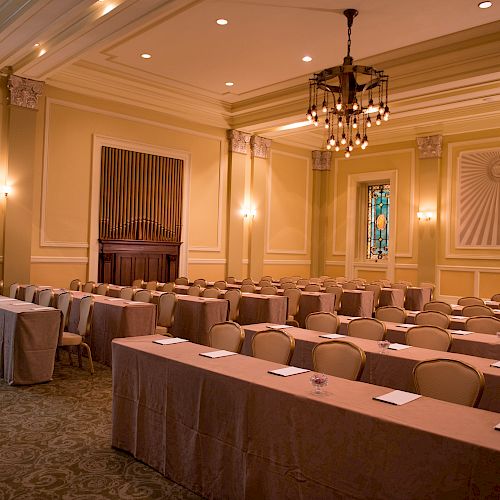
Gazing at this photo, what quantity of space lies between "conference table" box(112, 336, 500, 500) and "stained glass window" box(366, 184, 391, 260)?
40.5ft

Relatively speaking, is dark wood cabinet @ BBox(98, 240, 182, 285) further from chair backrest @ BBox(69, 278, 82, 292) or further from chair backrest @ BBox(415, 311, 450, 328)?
chair backrest @ BBox(415, 311, 450, 328)

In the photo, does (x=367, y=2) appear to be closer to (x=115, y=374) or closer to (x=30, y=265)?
(x=115, y=374)

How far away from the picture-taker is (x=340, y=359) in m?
3.89

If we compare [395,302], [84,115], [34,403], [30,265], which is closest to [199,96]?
[84,115]

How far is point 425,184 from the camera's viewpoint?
45.4ft

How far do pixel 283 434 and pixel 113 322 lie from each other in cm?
427

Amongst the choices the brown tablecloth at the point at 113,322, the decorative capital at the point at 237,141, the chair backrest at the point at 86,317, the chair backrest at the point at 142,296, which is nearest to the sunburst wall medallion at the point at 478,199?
the decorative capital at the point at 237,141

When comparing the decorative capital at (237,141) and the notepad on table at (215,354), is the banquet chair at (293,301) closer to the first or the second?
the notepad on table at (215,354)

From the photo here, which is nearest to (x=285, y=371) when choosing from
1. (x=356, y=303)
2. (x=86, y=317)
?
(x=86, y=317)

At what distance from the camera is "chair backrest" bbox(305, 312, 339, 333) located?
18.9 feet

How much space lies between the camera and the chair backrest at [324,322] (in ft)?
18.9

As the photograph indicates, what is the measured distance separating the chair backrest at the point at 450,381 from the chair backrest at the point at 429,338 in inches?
66.7

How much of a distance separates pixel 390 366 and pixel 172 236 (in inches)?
342

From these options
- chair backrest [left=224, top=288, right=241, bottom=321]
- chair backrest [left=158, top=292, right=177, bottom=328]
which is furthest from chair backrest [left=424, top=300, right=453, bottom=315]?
chair backrest [left=158, top=292, right=177, bottom=328]
